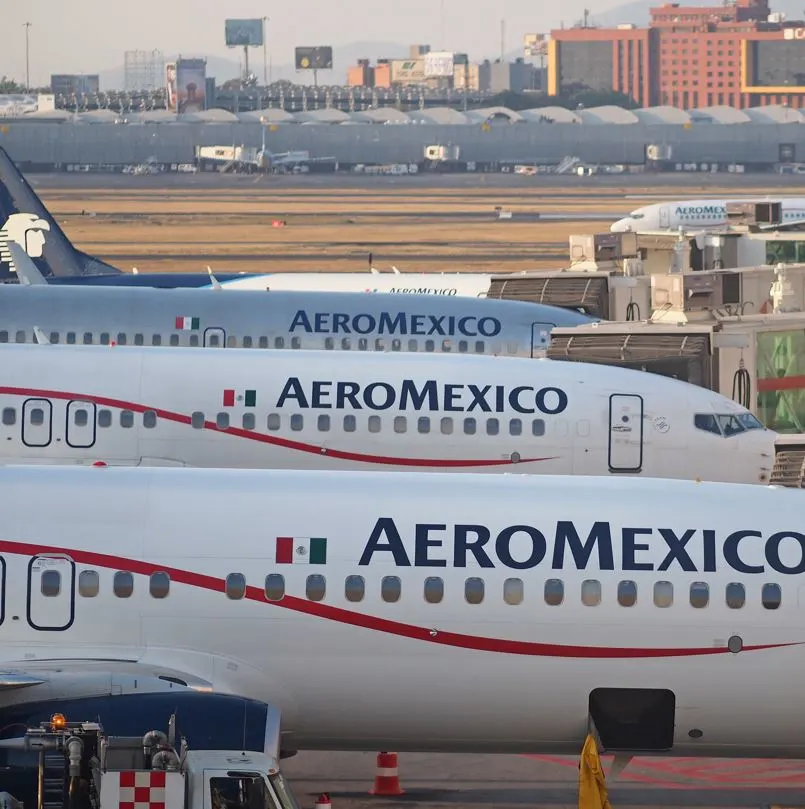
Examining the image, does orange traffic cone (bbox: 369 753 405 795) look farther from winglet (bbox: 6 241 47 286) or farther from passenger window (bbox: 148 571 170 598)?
winglet (bbox: 6 241 47 286)

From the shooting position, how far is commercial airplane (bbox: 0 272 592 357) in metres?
43.5

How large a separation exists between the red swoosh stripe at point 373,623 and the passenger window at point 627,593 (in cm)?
53

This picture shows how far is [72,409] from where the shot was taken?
31141mm

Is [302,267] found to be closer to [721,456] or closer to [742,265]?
[742,265]

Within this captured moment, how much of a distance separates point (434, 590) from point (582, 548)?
1797mm

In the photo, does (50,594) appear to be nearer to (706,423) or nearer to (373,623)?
(373,623)

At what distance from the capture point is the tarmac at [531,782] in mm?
23094

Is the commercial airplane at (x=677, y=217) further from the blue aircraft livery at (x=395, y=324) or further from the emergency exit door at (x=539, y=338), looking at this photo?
the blue aircraft livery at (x=395, y=324)

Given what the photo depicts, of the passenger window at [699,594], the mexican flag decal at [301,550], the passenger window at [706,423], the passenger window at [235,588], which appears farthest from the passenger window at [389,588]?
the passenger window at [706,423]

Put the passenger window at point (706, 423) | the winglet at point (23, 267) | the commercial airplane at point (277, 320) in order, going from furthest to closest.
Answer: the winglet at point (23, 267), the commercial airplane at point (277, 320), the passenger window at point (706, 423)

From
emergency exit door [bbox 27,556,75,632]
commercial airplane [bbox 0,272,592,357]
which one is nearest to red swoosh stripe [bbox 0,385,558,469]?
emergency exit door [bbox 27,556,75,632]

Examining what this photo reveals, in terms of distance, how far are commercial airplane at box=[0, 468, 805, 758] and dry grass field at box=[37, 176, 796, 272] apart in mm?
88553

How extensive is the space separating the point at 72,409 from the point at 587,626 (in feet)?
45.8

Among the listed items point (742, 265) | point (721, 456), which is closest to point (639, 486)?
point (721, 456)
